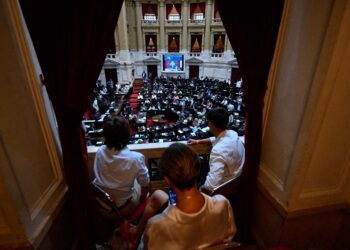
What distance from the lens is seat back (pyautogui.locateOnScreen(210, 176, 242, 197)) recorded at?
5.43ft

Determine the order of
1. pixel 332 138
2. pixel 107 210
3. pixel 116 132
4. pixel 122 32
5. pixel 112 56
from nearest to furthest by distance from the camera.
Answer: pixel 332 138
pixel 116 132
pixel 107 210
pixel 122 32
pixel 112 56

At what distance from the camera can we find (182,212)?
0.99 metres

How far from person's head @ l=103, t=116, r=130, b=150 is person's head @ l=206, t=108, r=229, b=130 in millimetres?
757

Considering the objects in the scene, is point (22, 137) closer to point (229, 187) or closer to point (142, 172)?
point (142, 172)

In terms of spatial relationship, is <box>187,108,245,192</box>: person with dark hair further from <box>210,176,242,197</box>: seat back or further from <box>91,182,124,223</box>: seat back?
<box>91,182,124,223</box>: seat back

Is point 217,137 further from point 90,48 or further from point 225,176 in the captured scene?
point 90,48

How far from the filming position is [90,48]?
1245mm

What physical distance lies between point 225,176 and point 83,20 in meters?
1.56

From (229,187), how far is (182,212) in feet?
2.77

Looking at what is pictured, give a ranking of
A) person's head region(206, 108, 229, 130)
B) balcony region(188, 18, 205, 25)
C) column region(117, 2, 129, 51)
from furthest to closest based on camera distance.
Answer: balcony region(188, 18, 205, 25) < column region(117, 2, 129, 51) < person's head region(206, 108, 229, 130)

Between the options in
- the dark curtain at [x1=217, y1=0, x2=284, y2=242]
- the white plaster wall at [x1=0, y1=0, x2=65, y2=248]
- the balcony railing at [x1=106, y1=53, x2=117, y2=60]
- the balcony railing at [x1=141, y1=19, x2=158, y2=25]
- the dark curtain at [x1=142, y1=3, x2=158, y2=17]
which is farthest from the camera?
the balcony railing at [x1=141, y1=19, x2=158, y2=25]

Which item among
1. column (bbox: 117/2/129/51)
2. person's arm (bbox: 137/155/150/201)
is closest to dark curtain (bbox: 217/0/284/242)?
person's arm (bbox: 137/155/150/201)

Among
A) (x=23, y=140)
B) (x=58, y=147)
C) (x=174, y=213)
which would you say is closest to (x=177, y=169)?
(x=174, y=213)

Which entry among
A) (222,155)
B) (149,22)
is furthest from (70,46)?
(149,22)
